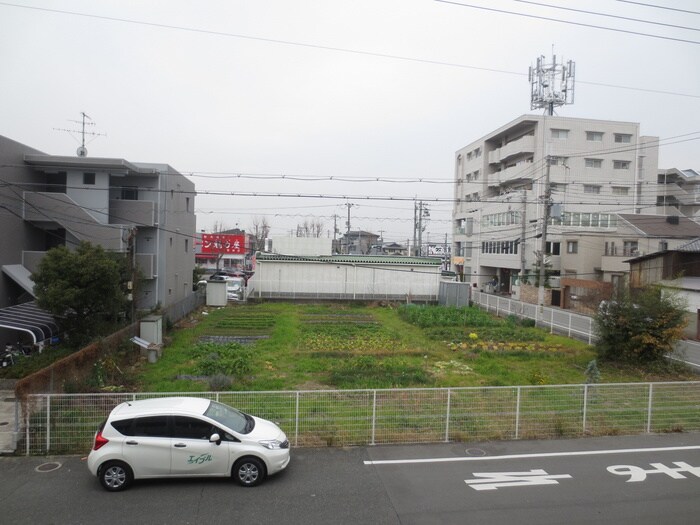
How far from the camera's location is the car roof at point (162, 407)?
7.07m

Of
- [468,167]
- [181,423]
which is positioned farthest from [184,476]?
[468,167]

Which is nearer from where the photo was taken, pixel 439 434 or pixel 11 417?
pixel 439 434

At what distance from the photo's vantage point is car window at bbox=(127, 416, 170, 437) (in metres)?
6.90

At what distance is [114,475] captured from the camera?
672 cm

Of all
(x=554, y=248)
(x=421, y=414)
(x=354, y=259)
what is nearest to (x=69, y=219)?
(x=421, y=414)

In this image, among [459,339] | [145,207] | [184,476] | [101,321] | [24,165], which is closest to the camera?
[184,476]

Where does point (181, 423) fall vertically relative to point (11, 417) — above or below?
above

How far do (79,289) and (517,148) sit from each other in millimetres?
34687

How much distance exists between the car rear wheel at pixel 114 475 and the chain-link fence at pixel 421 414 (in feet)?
5.65

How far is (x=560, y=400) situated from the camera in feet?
32.3

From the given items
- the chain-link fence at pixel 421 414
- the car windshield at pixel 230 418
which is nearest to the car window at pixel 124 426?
the car windshield at pixel 230 418

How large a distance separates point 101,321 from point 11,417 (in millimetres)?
5106

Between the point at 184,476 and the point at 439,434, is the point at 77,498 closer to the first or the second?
the point at 184,476

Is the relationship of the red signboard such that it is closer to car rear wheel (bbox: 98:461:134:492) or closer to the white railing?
the white railing
